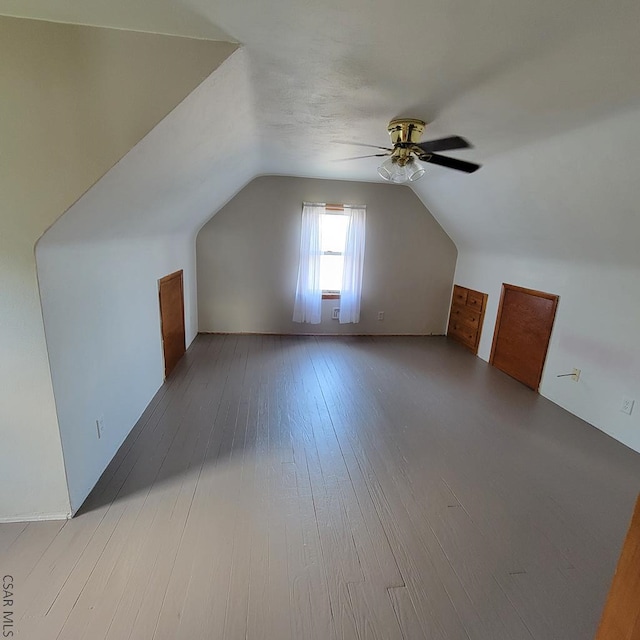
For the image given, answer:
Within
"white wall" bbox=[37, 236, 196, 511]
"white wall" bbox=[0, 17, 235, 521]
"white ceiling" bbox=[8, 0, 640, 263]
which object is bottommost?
"white wall" bbox=[37, 236, 196, 511]

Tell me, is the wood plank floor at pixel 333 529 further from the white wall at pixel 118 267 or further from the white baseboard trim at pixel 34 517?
the white wall at pixel 118 267

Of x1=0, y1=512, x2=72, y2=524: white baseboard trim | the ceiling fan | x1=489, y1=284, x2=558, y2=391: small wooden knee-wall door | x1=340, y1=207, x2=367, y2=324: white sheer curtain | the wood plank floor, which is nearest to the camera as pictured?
the wood plank floor

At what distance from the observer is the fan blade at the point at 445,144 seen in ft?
6.49

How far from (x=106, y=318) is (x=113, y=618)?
1514 millimetres

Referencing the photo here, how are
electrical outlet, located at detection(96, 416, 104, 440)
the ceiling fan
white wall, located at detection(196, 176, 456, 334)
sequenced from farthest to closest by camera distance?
white wall, located at detection(196, 176, 456, 334) < the ceiling fan < electrical outlet, located at detection(96, 416, 104, 440)

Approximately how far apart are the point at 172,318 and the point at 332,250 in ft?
7.76

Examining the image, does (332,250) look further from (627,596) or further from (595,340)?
(627,596)

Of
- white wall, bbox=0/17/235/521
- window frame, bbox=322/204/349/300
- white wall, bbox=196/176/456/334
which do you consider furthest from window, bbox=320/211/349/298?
white wall, bbox=0/17/235/521

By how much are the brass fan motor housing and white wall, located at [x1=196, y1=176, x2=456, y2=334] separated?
8.09 ft

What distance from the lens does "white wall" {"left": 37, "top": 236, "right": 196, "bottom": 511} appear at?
66.0 inches

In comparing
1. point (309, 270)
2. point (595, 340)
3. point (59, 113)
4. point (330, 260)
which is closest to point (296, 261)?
point (309, 270)

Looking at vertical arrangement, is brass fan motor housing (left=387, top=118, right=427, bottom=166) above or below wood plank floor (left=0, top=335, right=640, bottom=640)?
above

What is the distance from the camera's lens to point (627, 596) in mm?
659

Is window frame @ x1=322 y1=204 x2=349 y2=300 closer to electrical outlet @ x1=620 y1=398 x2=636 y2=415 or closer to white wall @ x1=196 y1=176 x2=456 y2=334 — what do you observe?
white wall @ x1=196 y1=176 x2=456 y2=334
